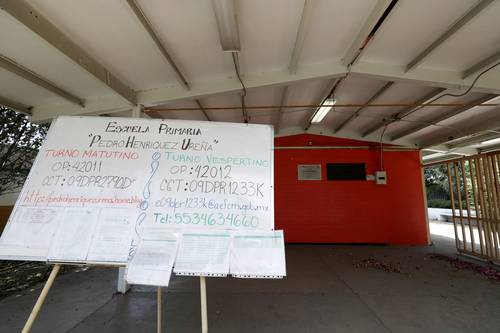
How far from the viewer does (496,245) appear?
434 cm

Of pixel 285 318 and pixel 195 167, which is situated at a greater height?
pixel 195 167

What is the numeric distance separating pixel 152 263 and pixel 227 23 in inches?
79.4

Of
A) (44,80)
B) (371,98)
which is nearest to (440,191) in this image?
(371,98)

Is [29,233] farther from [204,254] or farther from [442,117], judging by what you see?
[442,117]

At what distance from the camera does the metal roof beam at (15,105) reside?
3.05 metres

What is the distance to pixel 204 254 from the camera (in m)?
1.52

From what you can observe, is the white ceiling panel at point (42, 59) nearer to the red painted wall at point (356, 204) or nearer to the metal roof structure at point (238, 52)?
the metal roof structure at point (238, 52)

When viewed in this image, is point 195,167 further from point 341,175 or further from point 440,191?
point 440,191

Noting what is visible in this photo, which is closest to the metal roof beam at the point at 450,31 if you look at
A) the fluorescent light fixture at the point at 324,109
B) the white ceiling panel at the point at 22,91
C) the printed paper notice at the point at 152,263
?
the fluorescent light fixture at the point at 324,109

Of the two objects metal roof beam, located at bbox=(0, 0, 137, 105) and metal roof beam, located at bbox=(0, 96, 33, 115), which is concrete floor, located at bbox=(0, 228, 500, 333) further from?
metal roof beam, located at bbox=(0, 0, 137, 105)

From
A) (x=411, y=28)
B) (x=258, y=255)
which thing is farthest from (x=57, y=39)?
(x=411, y=28)

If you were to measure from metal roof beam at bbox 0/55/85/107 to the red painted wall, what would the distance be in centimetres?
446

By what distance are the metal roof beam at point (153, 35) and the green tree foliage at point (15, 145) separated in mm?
3386

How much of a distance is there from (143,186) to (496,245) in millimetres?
5967
